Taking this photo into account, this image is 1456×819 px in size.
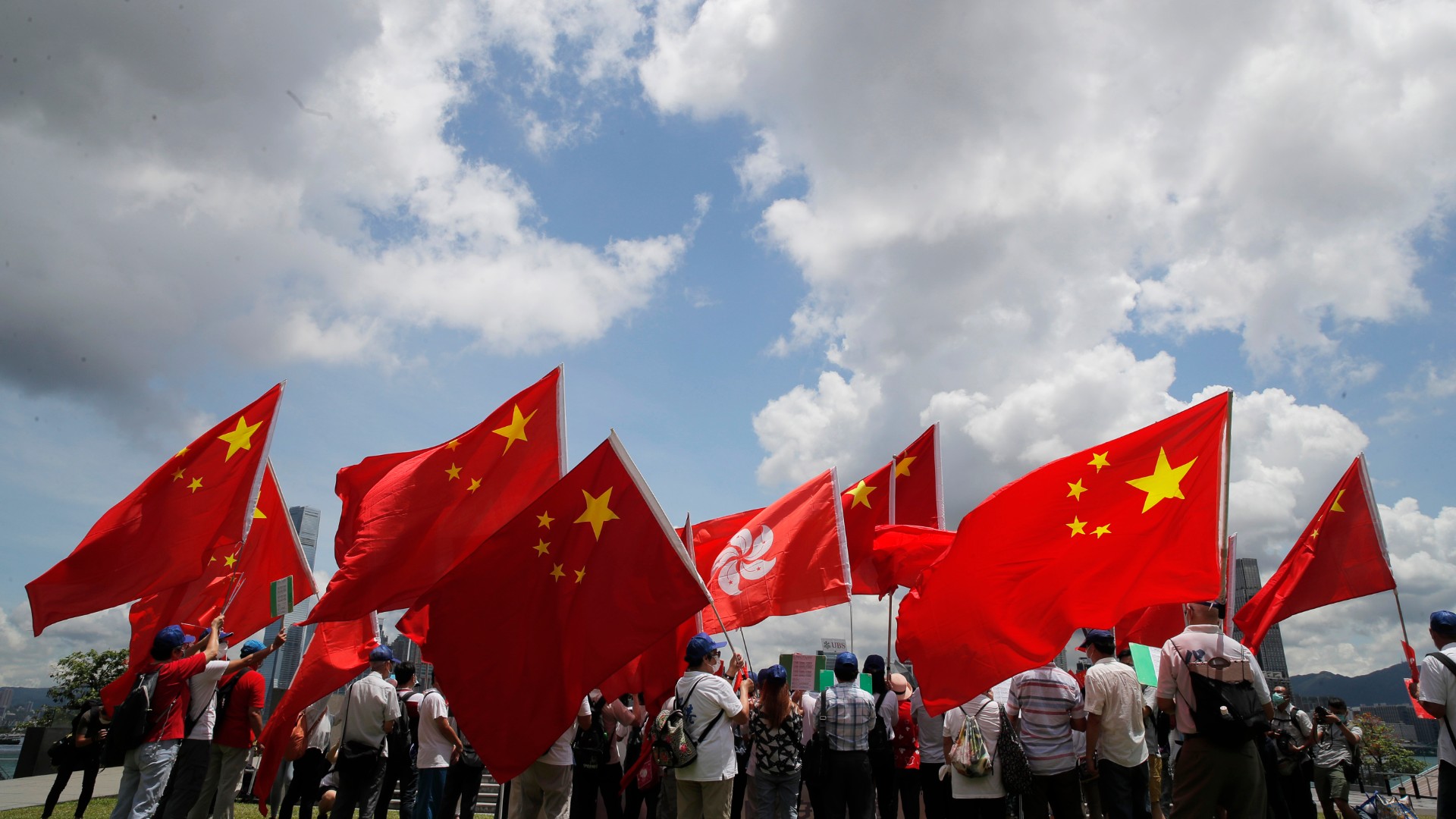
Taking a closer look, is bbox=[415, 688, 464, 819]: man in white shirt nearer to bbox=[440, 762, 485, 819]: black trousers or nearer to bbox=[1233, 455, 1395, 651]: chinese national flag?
bbox=[440, 762, 485, 819]: black trousers

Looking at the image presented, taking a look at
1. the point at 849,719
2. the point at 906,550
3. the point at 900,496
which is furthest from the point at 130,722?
the point at 900,496

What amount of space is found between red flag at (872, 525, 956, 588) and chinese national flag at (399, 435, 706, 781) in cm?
464

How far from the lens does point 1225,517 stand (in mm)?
7387

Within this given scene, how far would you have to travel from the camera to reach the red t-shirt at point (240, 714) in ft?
34.0

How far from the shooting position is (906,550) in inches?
470

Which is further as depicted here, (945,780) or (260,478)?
(260,478)

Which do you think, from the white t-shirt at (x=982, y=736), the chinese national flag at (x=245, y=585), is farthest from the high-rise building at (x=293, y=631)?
the white t-shirt at (x=982, y=736)

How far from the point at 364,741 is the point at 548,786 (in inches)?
127

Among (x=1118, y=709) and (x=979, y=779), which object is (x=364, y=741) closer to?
(x=979, y=779)

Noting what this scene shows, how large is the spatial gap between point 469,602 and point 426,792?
4.32 meters

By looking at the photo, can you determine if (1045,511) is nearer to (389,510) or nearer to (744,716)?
(744,716)

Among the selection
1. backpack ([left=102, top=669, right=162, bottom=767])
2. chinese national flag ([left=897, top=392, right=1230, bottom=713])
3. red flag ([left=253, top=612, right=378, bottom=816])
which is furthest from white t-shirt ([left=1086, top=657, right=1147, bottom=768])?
backpack ([left=102, top=669, right=162, bottom=767])

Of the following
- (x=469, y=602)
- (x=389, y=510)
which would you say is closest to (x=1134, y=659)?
(x=469, y=602)

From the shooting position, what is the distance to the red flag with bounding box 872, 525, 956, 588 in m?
11.7
